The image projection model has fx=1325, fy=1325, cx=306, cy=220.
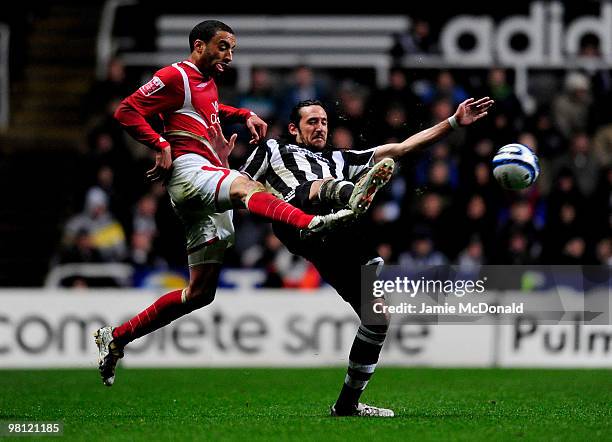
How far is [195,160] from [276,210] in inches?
39.3

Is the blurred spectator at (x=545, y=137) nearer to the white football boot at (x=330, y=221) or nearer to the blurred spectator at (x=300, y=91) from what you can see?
the blurred spectator at (x=300, y=91)

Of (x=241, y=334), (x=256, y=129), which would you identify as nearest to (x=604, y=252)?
(x=241, y=334)

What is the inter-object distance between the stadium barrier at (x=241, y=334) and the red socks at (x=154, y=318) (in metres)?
5.55

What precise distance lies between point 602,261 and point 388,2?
587cm

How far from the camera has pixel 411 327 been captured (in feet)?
51.0

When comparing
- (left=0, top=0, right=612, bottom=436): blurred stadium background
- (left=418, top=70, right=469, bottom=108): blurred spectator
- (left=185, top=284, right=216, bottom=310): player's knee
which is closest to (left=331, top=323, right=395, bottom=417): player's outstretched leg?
(left=185, top=284, right=216, bottom=310): player's knee

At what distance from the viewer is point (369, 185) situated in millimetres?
8664

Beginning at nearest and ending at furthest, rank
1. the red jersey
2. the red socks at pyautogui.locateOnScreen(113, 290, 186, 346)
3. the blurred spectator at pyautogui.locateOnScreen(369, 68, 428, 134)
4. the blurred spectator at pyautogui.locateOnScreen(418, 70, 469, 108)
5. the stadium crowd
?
the red jersey, the red socks at pyautogui.locateOnScreen(113, 290, 186, 346), the blurred spectator at pyautogui.locateOnScreen(369, 68, 428, 134), the stadium crowd, the blurred spectator at pyautogui.locateOnScreen(418, 70, 469, 108)

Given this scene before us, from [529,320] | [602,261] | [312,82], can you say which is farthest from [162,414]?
[312,82]

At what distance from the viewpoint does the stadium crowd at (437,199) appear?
53.0 ft

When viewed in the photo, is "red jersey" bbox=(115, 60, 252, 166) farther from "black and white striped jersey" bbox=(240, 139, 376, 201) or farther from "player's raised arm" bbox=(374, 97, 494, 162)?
"player's raised arm" bbox=(374, 97, 494, 162)

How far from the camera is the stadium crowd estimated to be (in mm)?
16156

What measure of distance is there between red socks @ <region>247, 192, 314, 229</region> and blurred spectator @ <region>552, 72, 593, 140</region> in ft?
30.5

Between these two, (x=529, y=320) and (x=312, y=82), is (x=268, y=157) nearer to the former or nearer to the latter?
(x=529, y=320)
